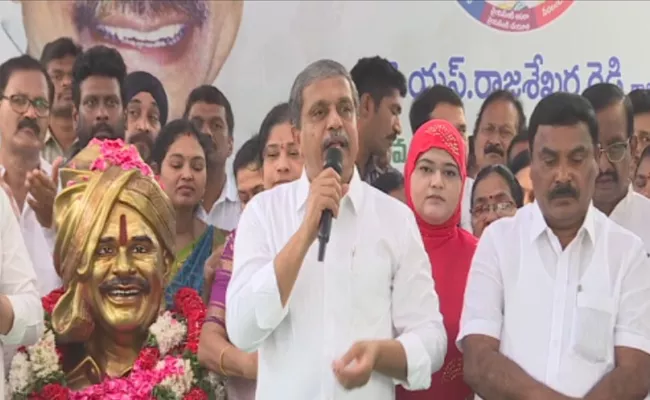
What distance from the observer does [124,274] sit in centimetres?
319

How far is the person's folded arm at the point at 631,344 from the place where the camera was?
8.99ft

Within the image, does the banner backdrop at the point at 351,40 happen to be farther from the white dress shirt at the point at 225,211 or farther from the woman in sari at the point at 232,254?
the woman in sari at the point at 232,254

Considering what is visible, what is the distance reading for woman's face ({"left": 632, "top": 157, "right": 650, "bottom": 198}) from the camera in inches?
171

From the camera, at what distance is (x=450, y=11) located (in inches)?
235

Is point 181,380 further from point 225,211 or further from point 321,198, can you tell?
point 225,211

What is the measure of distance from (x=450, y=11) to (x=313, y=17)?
76cm

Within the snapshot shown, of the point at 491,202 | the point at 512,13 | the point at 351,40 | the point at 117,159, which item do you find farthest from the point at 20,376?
the point at 512,13

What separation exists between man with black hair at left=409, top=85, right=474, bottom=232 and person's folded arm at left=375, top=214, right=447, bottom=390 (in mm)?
1746

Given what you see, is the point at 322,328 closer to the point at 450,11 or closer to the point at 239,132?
the point at 239,132

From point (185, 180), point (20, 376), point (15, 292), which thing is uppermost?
point (185, 180)

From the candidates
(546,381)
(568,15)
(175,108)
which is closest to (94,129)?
(175,108)

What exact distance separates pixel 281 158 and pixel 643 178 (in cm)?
159

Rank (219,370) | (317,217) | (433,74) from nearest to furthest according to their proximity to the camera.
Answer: (317,217), (219,370), (433,74)

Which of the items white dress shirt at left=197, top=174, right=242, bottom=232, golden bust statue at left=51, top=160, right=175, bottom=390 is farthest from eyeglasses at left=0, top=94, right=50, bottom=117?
white dress shirt at left=197, top=174, right=242, bottom=232
